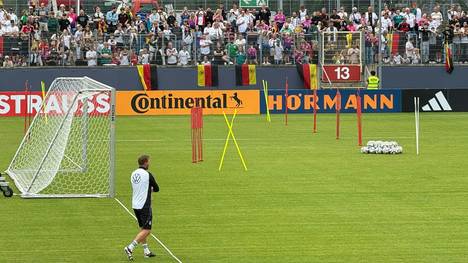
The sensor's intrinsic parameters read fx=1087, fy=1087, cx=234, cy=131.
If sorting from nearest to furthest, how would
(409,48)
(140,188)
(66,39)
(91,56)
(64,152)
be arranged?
(140,188) < (64,152) < (66,39) < (91,56) < (409,48)

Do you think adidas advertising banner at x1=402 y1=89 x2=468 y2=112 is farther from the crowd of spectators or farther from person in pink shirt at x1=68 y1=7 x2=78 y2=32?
person in pink shirt at x1=68 y1=7 x2=78 y2=32

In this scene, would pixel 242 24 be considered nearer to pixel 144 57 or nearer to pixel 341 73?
pixel 144 57

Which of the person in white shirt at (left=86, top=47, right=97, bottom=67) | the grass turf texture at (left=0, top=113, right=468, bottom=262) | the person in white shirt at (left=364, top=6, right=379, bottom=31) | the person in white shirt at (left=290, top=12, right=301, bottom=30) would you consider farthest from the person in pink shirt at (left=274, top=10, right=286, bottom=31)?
the grass turf texture at (left=0, top=113, right=468, bottom=262)

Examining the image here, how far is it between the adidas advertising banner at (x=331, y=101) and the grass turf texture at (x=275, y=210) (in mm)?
15911

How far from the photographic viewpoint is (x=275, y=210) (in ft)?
73.9

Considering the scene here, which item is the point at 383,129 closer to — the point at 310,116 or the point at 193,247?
the point at 310,116

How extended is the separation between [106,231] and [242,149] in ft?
57.1

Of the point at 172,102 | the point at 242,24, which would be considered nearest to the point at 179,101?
the point at 172,102

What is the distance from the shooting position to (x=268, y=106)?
54.8 m

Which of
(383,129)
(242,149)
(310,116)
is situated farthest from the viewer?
(310,116)

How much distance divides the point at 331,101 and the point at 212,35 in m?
7.98

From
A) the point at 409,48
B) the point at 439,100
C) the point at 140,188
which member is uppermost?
the point at 409,48

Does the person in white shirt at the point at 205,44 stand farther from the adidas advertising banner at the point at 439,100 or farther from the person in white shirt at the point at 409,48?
the adidas advertising banner at the point at 439,100

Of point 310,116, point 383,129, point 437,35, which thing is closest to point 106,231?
point 383,129
